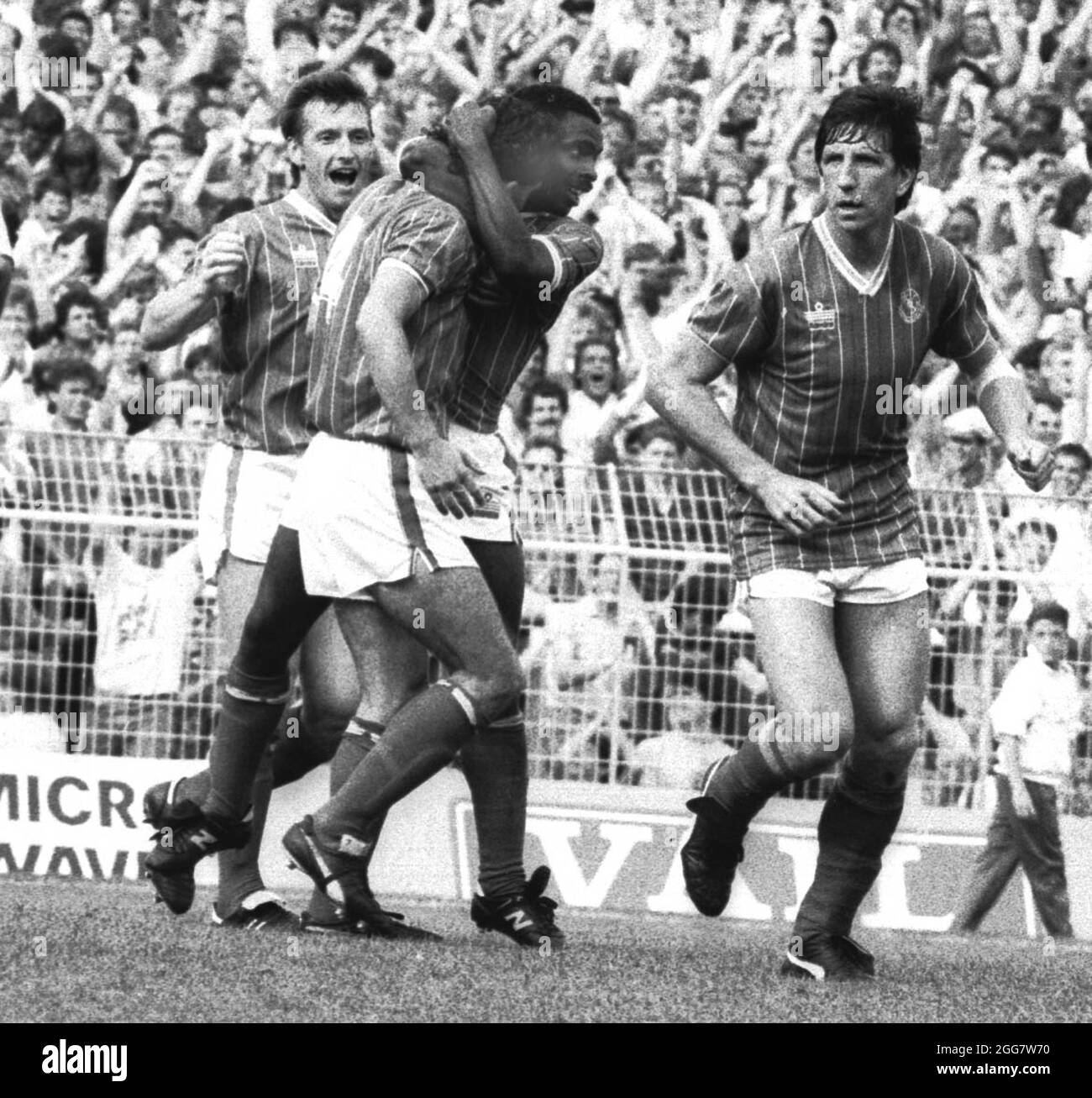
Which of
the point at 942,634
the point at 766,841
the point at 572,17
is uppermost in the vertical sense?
the point at 572,17

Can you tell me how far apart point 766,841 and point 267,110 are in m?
5.55

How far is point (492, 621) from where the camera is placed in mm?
6285

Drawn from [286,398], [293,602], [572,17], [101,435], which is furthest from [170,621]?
[572,17]

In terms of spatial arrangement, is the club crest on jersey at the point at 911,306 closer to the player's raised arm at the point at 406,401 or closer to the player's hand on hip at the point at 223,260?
the player's raised arm at the point at 406,401

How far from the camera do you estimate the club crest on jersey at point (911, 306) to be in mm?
6426

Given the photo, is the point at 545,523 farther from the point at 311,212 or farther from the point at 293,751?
the point at 311,212

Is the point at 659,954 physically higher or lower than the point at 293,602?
lower

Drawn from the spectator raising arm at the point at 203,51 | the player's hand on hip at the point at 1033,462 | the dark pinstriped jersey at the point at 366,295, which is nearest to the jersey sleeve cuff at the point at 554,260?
the dark pinstriped jersey at the point at 366,295

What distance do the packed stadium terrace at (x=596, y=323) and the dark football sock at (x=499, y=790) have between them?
1.80 m

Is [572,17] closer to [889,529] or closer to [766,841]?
[766,841]

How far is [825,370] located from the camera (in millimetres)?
6348

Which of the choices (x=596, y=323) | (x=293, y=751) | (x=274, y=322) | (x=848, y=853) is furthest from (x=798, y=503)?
(x=596, y=323)

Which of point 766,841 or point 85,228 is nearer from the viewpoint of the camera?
point 766,841

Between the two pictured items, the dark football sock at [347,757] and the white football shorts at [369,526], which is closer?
the white football shorts at [369,526]
